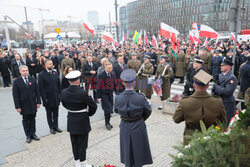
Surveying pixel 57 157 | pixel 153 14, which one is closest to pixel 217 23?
pixel 153 14

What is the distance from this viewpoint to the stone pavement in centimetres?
444

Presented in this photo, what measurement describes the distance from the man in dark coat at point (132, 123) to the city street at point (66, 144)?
0.88 m

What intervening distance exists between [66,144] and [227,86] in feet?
13.7

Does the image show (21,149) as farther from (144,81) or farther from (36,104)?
(144,81)

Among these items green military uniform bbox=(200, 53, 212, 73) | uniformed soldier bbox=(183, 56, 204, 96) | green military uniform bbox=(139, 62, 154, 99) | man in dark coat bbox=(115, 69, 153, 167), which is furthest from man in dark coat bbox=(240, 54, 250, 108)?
green military uniform bbox=(200, 53, 212, 73)

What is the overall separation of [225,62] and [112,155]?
3.34 metres

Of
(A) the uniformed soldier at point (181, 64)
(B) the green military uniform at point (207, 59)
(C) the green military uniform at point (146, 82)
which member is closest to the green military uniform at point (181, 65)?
(A) the uniformed soldier at point (181, 64)

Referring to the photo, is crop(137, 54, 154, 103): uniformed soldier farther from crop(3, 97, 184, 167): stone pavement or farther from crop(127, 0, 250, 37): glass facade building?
crop(127, 0, 250, 37): glass facade building

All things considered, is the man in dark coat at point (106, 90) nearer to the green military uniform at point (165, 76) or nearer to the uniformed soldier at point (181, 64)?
the green military uniform at point (165, 76)

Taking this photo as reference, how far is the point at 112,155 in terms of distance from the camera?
4652 millimetres

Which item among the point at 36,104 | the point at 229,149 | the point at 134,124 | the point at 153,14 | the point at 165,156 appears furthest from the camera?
the point at 153,14

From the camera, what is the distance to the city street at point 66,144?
4.52 meters

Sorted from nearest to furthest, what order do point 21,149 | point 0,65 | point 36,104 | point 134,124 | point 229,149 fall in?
point 229,149, point 134,124, point 21,149, point 36,104, point 0,65

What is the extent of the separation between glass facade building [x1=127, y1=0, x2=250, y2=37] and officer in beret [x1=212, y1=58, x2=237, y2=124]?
173 feet
